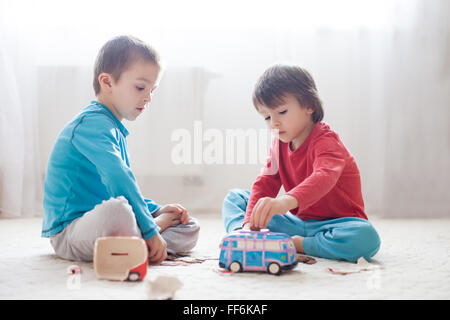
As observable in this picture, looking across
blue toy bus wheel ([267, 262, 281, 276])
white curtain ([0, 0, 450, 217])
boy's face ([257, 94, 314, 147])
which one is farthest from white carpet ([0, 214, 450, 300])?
white curtain ([0, 0, 450, 217])

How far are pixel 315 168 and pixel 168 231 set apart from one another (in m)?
0.36

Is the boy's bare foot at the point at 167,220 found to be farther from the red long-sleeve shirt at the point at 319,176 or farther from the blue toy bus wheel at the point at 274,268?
the blue toy bus wheel at the point at 274,268

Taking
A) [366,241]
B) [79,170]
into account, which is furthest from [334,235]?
[79,170]

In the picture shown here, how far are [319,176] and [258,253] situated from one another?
23 cm

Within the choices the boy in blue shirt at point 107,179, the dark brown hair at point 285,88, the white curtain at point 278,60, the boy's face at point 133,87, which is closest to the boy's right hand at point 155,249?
the boy in blue shirt at point 107,179

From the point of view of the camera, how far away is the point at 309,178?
0.97m

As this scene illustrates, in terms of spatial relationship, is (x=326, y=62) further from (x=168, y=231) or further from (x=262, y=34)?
(x=168, y=231)

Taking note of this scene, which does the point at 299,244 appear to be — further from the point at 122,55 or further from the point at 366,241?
the point at 122,55

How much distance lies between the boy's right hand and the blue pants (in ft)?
0.85

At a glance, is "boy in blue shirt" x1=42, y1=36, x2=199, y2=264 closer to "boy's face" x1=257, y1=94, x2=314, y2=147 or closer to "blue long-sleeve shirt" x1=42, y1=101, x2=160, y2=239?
"blue long-sleeve shirt" x1=42, y1=101, x2=160, y2=239

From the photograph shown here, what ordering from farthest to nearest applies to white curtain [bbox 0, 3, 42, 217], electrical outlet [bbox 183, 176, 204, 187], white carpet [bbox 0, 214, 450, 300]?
electrical outlet [bbox 183, 176, 204, 187] < white curtain [bbox 0, 3, 42, 217] < white carpet [bbox 0, 214, 450, 300]

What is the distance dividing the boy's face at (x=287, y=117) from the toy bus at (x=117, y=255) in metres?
0.48

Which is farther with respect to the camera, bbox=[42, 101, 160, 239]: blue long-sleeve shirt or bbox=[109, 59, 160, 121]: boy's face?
bbox=[109, 59, 160, 121]: boy's face

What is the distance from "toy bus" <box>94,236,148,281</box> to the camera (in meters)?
0.78
